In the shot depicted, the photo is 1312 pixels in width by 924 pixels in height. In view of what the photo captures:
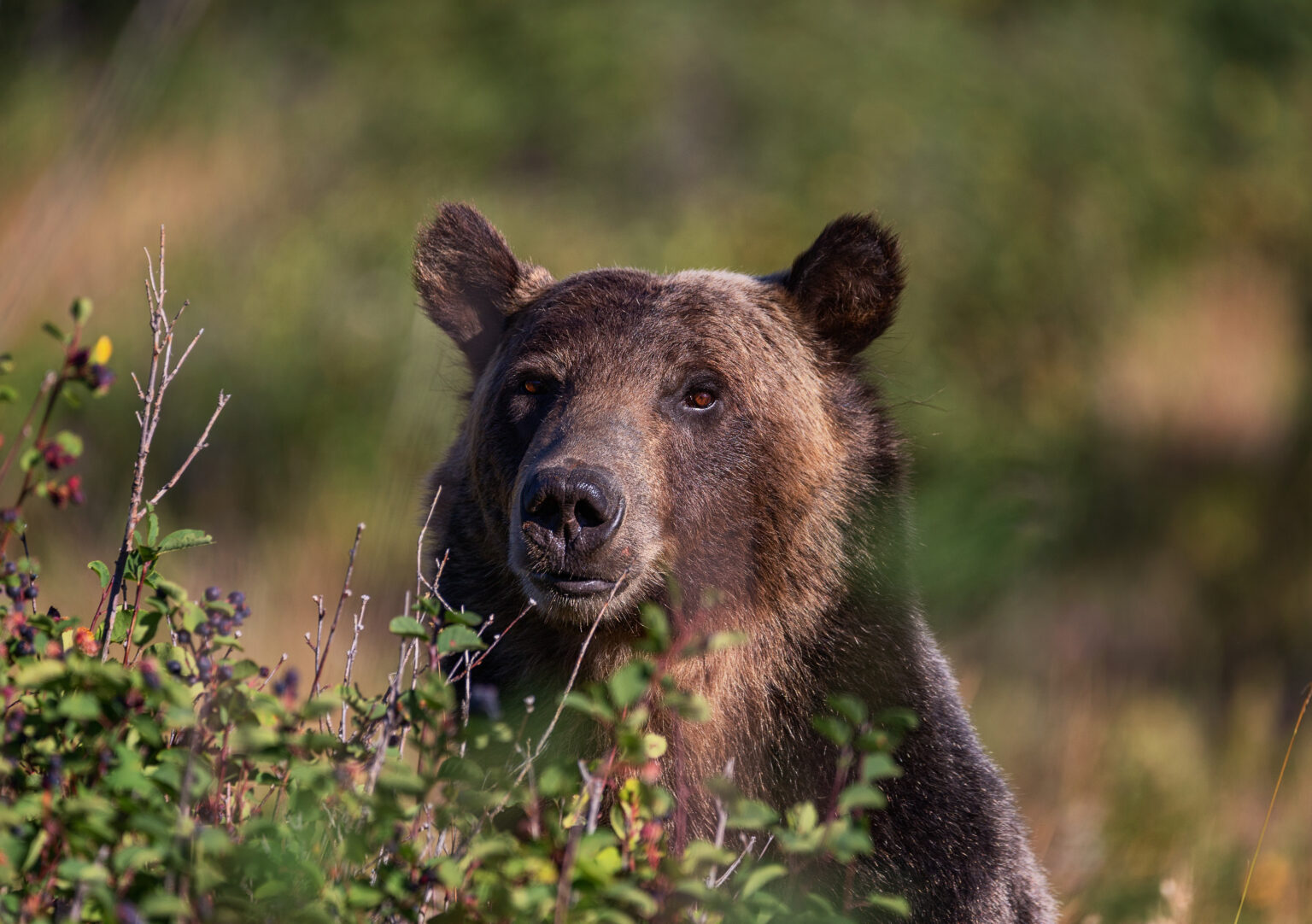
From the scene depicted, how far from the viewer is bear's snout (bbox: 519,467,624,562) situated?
3.34m

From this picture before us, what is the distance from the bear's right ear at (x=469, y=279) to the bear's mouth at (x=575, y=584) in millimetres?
1296

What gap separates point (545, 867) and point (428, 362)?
7984mm

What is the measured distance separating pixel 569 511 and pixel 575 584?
8.0 inches

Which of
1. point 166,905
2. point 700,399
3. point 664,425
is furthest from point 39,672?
point 700,399

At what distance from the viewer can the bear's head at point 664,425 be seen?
11.4ft

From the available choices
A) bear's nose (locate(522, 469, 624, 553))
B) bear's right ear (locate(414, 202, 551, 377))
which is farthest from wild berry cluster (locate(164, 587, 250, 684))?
bear's right ear (locate(414, 202, 551, 377))

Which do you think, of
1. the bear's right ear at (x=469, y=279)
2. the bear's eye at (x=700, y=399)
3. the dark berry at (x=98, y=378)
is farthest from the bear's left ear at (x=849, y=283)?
the dark berry at (x=98, y=378)

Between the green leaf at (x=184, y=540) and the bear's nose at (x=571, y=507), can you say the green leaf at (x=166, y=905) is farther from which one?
the bear's nose at (x=571, y=507)

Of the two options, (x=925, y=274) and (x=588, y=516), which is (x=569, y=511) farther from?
(x=925, y=274)

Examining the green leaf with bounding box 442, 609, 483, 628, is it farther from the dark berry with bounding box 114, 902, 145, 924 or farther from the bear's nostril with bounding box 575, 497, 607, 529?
the bear's nostril with bounding box 575, 497, 607, 529

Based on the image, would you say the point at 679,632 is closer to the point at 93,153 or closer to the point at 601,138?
the point at 93,153

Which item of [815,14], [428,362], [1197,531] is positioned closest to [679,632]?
[428,362]

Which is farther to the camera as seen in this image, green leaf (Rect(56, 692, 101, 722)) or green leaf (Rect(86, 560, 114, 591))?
green leaf (Rect(86, 560, 114, 591))

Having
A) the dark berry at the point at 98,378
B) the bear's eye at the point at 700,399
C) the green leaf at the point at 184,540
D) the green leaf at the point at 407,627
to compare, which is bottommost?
the green leaf at the point at 407,627
